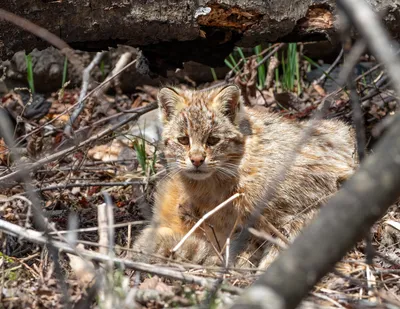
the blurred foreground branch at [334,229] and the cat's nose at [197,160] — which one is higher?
the blurred foreground branch at [334,229]

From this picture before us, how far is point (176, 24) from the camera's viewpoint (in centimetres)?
545

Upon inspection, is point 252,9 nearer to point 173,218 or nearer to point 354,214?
point 173,218

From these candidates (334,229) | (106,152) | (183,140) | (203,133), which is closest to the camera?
(334,229)

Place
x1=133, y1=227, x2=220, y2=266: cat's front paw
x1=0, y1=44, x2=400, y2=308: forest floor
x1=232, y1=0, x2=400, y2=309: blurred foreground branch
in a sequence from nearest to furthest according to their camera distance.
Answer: x1=232, y1=0, x2=400, y2=309: blurred foreground branch
x1=0, y1=44, x2=400, y2=308: forest floor
x1=133, y1=227, x2=220, y2=266: cat's front paw

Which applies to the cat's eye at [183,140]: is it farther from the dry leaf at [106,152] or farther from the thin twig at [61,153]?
the dry leaf at [106,152]

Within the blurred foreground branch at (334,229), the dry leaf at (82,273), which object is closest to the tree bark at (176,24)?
the dry leaf at (82,273)

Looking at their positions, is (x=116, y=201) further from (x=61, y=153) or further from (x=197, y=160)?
(x=197, y=160)

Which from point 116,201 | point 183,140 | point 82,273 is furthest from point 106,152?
point 82,273

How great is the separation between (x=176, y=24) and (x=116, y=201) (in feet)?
5.95

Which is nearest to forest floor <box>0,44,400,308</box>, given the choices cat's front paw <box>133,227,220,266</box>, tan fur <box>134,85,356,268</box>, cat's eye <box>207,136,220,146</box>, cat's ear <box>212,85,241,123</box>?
cat's front paw <box>133,227,220,266</box>

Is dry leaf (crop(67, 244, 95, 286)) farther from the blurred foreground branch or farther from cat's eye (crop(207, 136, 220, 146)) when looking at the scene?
the blurred foreground branch

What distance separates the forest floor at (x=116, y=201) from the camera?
12.6 ft

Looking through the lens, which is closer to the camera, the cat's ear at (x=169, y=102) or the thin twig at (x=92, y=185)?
the cat's ear at (x=169, y=102)

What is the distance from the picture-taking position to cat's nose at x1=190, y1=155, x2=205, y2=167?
16.9 feet
